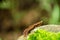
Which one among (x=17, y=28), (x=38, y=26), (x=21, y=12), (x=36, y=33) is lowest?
(x=36, y=33)

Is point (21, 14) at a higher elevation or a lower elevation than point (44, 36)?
higher

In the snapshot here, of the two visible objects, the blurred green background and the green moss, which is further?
A: the blurred green background

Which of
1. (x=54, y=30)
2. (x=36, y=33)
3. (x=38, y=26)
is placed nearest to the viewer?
(x=36, y=33)

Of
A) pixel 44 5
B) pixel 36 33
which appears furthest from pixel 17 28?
pixel 36 33

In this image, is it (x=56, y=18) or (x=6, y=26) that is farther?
(x=6, y=26)

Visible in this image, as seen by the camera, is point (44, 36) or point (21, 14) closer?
point (44, 36)

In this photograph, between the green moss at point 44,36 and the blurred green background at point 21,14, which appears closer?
the green moss at point 44,36

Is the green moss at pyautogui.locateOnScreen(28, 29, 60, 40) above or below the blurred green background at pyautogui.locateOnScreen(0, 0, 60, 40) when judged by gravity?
below

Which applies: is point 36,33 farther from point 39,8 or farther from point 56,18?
point 39,8

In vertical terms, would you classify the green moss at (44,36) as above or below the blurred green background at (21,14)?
below

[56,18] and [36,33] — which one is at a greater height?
[56,18]

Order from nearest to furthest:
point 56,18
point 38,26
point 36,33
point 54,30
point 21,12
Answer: point 36,33, point 54,30, point 38,26, point 56,18, point 21,12
